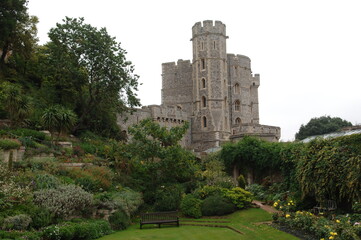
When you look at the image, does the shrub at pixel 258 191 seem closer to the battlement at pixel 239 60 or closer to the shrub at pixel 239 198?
the shrub at pixel 239 198

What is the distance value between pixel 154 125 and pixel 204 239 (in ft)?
29.5

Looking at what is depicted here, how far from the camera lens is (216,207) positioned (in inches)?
683

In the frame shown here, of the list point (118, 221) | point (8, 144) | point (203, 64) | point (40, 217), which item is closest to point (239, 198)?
point (118, 221)

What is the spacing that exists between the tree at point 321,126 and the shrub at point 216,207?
44.1 m

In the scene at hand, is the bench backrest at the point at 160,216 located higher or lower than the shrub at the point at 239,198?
lower

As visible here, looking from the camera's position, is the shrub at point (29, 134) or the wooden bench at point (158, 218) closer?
the wooden bench at point (158, 218)

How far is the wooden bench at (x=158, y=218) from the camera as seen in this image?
14953 mm

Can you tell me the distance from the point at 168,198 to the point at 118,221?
4086mm

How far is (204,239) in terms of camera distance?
12266 mm

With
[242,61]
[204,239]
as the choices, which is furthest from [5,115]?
[242,61]

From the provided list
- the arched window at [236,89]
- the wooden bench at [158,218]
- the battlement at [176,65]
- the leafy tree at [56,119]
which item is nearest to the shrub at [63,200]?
the wooden bench at [158,218]

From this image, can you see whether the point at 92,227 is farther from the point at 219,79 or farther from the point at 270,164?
the point at 219,79

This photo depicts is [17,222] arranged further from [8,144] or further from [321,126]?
[321,126]

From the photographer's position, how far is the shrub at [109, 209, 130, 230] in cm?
1442
